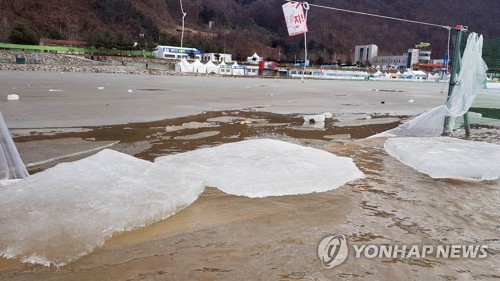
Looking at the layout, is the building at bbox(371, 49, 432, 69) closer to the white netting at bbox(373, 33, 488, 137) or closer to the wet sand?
the white netting at bbox(373, 33, 488, 137)

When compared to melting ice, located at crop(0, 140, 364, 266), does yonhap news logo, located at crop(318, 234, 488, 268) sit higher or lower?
lower

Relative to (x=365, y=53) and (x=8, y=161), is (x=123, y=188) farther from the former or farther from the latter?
(x=365, y=53)

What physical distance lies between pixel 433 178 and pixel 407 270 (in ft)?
6.61

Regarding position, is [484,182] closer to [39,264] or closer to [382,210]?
[382,210]

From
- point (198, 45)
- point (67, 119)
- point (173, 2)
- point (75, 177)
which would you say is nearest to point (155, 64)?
point (198, 45)

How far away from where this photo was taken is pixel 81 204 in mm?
2406

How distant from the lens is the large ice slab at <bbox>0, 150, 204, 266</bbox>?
1985mm

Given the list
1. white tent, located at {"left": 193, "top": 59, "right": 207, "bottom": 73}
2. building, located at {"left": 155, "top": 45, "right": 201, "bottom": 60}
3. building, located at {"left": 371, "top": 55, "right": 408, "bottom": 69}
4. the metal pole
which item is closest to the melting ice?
the metal pole

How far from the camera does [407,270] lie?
1.89m

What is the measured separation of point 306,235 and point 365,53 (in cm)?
17003

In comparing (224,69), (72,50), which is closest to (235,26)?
(72,50)

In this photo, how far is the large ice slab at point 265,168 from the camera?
3122 millimetres

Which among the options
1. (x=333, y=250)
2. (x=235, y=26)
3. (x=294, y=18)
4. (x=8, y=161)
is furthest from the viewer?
(x=235, y=26)

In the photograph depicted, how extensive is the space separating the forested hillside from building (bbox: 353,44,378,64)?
4.58 m
